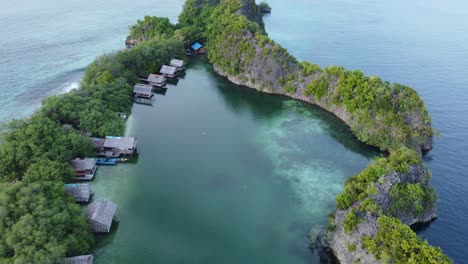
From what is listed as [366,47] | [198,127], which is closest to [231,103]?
[198,127]

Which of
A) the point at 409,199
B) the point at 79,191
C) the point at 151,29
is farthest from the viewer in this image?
the point at 151,29

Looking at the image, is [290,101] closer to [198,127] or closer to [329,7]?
[198,127]

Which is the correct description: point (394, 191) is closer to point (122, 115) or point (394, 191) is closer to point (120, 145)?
point (120, 145)

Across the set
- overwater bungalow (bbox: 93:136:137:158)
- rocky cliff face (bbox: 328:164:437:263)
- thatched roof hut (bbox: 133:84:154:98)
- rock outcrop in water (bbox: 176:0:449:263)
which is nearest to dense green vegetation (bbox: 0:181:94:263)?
overwater bungalow (bbox: 93:136:137:158)

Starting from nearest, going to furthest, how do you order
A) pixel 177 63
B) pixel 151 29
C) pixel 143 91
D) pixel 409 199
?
pixel 409 199 < pixel 143 91 < pixel 177 63 < pixel 151 29

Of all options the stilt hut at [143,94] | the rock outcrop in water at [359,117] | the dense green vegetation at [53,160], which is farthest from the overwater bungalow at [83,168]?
the rock outcrop in water at [359,117]

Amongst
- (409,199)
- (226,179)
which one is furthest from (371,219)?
(226,179)

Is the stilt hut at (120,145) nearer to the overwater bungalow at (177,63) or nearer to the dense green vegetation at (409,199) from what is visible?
the overwater bungalow at (177,63)
